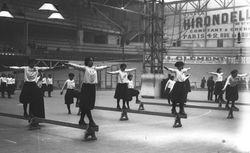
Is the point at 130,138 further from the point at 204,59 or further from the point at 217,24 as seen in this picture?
the point at 217,24

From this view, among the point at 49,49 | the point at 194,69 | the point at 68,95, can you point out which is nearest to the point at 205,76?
the point at 194,69

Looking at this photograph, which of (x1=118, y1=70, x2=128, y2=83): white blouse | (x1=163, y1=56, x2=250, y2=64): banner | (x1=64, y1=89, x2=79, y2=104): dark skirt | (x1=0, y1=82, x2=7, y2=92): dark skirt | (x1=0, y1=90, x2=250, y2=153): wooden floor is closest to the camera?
(x1=0, y1=90, x2=250, y2=153): wooden floor

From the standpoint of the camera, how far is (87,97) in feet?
28.0

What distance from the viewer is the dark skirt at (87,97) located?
8492mm

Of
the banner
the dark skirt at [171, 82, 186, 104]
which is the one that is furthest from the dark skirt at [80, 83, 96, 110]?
the banner

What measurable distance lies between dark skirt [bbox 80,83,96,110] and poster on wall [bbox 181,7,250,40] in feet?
110

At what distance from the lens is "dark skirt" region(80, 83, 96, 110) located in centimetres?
849

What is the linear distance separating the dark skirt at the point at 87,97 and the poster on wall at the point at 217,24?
33521 millimetres

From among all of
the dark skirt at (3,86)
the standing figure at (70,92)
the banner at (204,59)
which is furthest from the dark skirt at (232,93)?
the banner at (204,59)

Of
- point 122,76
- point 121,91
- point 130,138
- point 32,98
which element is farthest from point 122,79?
point 130,138

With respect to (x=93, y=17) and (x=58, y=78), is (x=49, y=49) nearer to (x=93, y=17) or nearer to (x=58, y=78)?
(x=58, y=78)

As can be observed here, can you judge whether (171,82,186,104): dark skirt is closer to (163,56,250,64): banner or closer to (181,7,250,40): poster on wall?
(181,7,250,40): poster on wall

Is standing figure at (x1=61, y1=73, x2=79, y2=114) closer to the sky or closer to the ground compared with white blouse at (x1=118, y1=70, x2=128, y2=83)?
closer to the ground

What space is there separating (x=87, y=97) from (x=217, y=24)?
1436 inches
